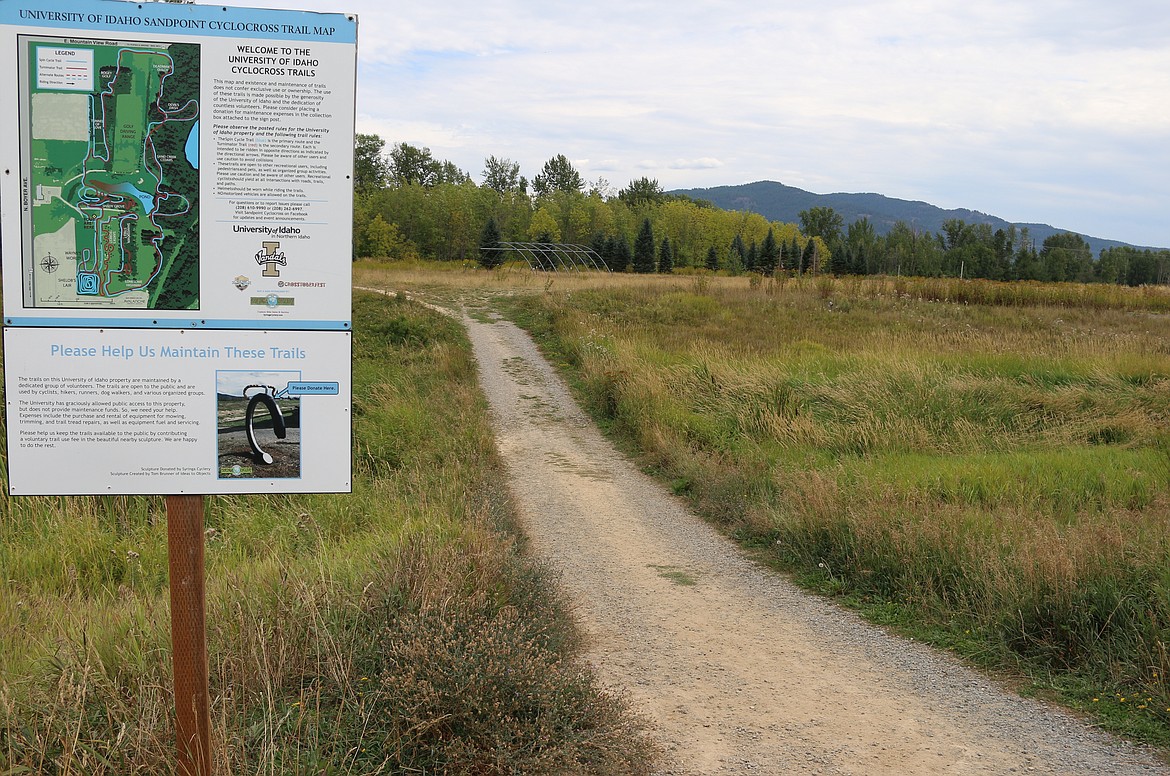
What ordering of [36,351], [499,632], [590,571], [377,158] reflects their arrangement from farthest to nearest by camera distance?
[377,158] → [590,571] → [499,632] → [36,351]

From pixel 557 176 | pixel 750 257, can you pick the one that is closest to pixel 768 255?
pixel 750 257

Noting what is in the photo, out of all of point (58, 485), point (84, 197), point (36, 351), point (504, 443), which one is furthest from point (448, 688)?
point (504, 443)

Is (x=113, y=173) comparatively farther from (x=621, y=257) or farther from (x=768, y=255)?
(x=768, y=255)

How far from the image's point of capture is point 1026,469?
9.11m

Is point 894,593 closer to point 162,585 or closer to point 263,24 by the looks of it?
point 162,585

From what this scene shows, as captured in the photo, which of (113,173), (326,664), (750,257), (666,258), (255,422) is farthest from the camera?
(750,257)

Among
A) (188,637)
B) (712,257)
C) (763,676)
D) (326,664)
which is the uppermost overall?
(712,257)

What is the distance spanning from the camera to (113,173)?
3.01m

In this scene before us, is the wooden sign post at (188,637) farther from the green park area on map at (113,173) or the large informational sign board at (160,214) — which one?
the green park area on map at (113,173)

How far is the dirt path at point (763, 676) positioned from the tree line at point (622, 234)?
4712 centimetres

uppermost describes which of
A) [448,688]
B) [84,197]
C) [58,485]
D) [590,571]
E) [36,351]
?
[84,197]

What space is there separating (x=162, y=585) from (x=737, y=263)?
6682 centimetres

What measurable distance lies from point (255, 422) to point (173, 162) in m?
0.92

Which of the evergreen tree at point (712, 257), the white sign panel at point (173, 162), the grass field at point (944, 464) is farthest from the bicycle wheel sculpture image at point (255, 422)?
the evergreen tree at point (712, 257)
